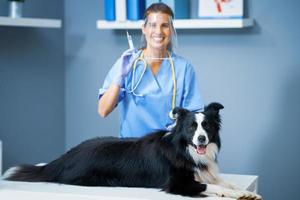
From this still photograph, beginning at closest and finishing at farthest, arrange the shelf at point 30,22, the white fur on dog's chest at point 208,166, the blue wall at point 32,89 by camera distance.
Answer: the white fur on dog's chest at point 208,166, the shelf at point 30,22, the blue wall at point 32,89

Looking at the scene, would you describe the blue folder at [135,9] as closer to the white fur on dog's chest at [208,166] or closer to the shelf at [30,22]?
the shelf at [30,22]

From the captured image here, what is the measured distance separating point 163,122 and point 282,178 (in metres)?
1.28

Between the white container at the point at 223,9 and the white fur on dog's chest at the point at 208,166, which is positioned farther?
the white container at the point at 223,9

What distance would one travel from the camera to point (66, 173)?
2373mm

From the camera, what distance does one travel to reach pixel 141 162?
2.28 meters

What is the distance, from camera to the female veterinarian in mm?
2652

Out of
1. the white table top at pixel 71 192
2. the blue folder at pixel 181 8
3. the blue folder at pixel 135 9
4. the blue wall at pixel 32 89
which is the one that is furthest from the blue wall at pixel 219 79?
the white table top at pixel 71 192

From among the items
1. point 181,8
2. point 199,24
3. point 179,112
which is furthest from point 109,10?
point 179,112

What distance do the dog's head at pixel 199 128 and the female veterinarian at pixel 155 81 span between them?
1.35 feet

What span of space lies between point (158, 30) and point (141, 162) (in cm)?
62

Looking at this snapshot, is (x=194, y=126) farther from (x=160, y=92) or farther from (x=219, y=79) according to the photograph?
(x=219, y=79)

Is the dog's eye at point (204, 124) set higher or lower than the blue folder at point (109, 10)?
lower

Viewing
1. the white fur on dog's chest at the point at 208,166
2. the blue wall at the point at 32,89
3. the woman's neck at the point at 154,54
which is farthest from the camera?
the blue wall at the point at 32,89

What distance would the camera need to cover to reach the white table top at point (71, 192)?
6.97 ft
